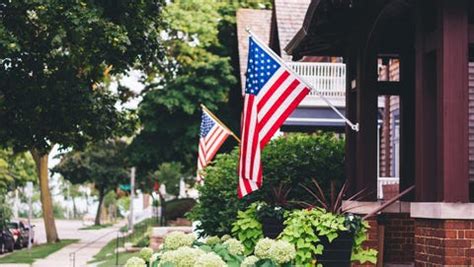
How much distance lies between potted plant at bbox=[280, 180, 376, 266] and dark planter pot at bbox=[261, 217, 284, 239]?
3.04 ft

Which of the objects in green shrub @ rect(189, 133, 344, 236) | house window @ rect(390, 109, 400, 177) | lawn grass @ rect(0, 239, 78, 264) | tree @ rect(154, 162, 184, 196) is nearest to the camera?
green shrub @ rect(189, 133, 344, 236)

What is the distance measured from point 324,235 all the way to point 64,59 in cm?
1302

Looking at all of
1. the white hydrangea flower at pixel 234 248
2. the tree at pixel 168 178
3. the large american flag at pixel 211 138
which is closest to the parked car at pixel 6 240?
the large american flag at pixel 211 138

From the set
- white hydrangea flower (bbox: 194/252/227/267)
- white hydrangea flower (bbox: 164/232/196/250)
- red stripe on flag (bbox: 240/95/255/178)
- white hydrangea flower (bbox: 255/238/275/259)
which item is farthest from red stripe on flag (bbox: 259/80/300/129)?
white hydrangea flower (bbox: 194/252/227/267)

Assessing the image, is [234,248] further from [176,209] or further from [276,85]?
[176,209]

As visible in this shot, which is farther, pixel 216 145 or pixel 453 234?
pixel 216 145

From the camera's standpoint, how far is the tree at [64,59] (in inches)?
812

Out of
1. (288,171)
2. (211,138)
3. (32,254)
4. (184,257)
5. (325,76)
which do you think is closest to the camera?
(184,257)

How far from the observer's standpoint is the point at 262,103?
1271 cm

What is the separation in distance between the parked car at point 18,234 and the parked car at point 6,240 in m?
1.24

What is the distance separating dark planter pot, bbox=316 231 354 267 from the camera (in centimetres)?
1112

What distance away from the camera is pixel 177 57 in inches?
1575

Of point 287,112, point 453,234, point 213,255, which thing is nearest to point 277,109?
point 287,112

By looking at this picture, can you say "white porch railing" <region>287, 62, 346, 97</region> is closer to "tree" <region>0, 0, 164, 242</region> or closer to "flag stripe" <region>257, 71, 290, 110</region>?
"tree" <region>0, 0, 164, 242</region>
